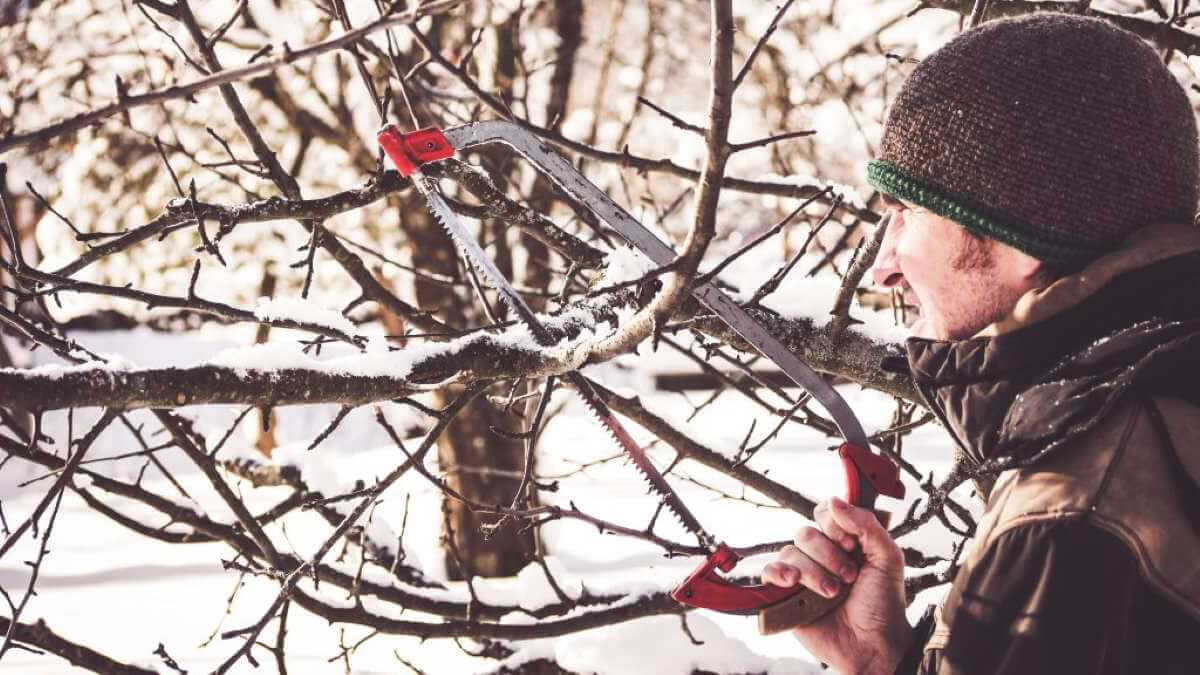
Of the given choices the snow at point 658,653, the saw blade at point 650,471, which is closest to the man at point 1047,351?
the saw blade at point 650,471

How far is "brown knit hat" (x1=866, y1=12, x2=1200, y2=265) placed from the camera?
1.31m

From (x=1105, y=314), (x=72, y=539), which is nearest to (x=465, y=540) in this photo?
(x=72, y=539)

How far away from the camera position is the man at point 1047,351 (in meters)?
1.06

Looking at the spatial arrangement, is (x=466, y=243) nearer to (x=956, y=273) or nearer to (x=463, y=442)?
(x=956, y=273)

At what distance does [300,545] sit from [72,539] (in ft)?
6.24

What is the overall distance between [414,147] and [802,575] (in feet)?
3.62

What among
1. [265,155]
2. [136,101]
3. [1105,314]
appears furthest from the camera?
[265,155]

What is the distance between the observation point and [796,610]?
1.56m

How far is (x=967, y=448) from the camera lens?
138cm

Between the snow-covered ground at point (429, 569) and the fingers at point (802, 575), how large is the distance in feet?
5.32

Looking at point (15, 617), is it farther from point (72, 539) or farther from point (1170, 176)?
point (72, 539)

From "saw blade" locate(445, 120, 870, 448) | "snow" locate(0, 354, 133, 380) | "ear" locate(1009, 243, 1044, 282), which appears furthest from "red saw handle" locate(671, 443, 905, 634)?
"snow" locate(0, 354, 133, 380)

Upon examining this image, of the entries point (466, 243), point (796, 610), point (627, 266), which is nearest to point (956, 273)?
point (796, 610)

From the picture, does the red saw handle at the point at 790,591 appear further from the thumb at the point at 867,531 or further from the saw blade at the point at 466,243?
the saw blade at the point at 466,243
